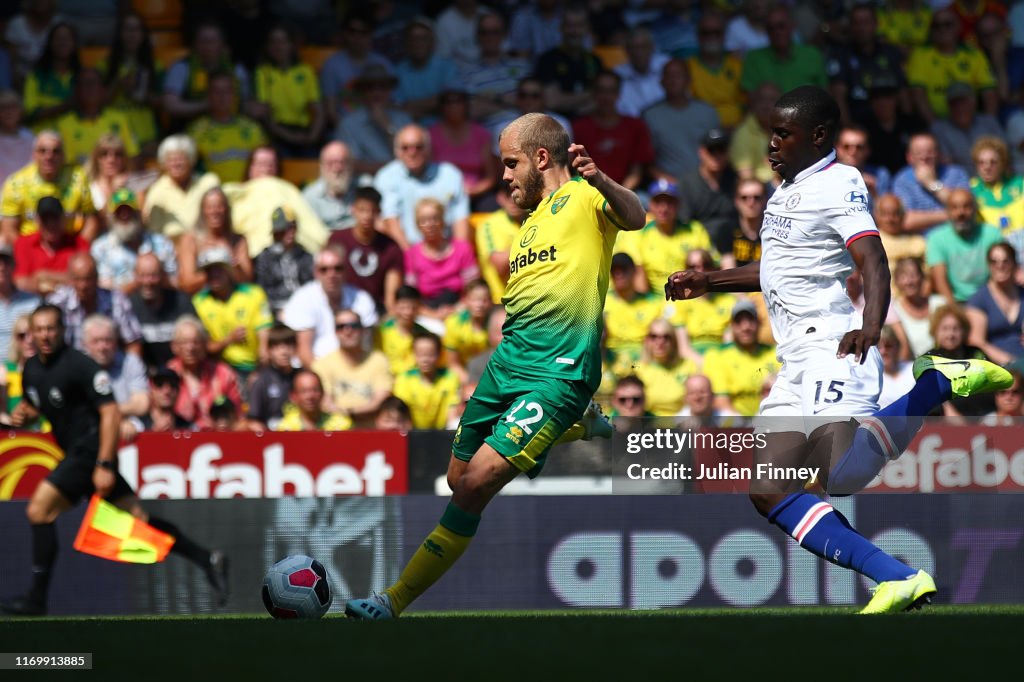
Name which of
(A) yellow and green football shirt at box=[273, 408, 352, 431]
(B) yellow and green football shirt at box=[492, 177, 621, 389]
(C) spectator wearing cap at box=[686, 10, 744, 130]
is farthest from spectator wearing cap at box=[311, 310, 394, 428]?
(B) yellow and green football shirt at box=[492, 177, 621, 389]

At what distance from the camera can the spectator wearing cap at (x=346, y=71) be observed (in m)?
13.7

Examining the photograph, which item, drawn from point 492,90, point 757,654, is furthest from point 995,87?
point 757,654

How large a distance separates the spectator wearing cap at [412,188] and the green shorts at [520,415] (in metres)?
6.09

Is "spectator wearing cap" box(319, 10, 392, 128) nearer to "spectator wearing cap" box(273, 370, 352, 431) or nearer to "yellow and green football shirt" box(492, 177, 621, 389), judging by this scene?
"spectator wearing cap" box(273, 370, 352, 431)

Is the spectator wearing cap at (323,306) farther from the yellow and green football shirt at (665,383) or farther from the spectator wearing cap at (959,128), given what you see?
the spectator wearing cap at (959,128)

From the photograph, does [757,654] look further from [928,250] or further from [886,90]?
[886,90]

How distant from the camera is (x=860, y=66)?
13.9 metres

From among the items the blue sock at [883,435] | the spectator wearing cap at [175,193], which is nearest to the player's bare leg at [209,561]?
the blue sock at [883,435]

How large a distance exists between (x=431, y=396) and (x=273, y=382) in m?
1.10

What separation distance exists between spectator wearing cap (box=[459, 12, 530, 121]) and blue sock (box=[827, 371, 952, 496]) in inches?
298

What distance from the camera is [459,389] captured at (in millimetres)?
11219

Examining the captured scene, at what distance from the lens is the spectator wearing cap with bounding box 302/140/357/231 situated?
12.7 metres

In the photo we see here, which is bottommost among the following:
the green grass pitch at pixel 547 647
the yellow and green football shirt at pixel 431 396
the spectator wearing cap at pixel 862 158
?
the green grass pitch at pixel 547 647

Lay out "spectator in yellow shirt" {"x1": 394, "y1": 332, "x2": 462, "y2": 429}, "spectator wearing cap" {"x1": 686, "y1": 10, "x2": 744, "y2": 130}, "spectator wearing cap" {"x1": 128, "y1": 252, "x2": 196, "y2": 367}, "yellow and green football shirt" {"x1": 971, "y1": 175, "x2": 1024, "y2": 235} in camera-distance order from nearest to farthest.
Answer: "spectator in yellow shirt" {"x1": 394, "y1": 332, "x2": 462, "y2": 429}
"spectator wearing cap" {"x1": 128, "y1": 252, "x2": 196, "y2": 367}
"yellow and green football shirt" {"x1": 971, "y1": 175, "x2": 1024, "y2": 235}
"spectator wearing cap" {"x1": 686, "y1": 10, "x2": 744, "y2": 130}
